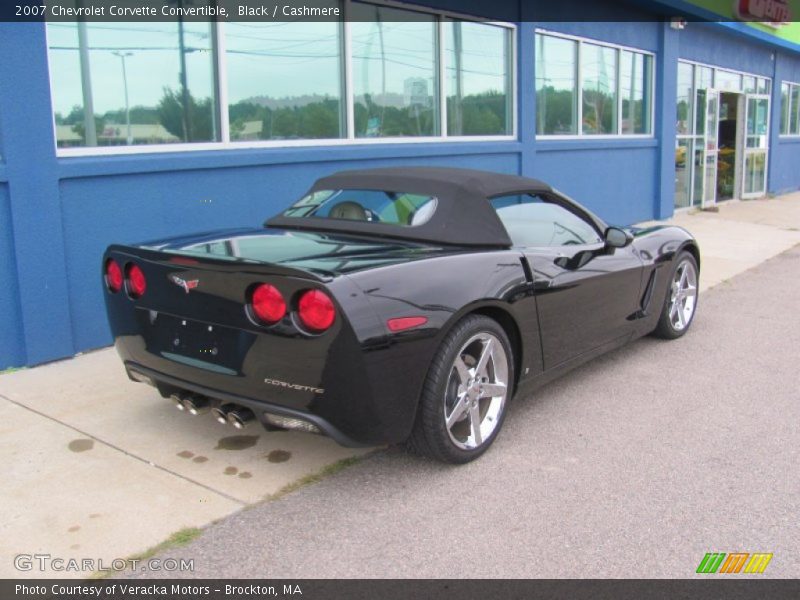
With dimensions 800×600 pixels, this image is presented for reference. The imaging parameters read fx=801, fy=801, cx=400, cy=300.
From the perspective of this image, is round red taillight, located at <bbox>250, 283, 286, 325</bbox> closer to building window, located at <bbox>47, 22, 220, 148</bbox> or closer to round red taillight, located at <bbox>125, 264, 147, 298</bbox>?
round red taillight, located at <bbox>125, 264, 147, 298</bbox>

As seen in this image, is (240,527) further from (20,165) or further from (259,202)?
(259,202)

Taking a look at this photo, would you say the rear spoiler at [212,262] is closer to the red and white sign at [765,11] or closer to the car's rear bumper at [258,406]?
the car's rear bumper at [258,406]

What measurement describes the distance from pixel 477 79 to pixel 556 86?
2.09 meters

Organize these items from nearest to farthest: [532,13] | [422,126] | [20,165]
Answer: [20,165] → [422,126] → [532,13]

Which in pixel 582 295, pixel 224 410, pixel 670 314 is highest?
pixel 582 295

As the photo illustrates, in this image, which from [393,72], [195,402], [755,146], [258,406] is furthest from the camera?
[755,146]

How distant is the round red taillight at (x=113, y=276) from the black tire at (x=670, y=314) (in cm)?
384

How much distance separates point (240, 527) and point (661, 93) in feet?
41.5

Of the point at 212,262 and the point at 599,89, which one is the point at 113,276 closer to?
the point at 212,262

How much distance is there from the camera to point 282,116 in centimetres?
741

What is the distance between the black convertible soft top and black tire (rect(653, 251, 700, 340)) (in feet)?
5.39

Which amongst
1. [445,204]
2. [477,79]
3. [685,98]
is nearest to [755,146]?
[685,98]

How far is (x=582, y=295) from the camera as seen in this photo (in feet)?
15.3

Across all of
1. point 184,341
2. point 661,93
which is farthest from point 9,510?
point 661,93
